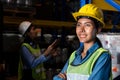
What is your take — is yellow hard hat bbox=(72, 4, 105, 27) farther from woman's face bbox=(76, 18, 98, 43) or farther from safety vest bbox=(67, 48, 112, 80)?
safety vest bbox=(67, 48, 112, 80)

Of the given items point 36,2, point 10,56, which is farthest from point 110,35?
point 36,2

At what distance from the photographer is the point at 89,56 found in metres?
2.32

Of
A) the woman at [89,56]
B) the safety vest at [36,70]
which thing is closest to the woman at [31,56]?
the safety vest at [36,70]

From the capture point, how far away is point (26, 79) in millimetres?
4328

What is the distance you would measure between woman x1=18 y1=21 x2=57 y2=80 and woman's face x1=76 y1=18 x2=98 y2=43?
1.85m

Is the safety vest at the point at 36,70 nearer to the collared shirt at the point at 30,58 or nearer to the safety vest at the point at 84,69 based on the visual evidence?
the collared shirt at the point at 30,58

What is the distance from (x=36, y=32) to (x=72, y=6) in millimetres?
2424

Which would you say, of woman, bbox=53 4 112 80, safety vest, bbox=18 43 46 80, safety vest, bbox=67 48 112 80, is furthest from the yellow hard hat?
safety vest, bbox=18 43 46 80

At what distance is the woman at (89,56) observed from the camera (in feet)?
7.24

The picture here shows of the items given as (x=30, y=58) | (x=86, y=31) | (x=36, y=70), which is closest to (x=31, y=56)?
(x=30, y=58)

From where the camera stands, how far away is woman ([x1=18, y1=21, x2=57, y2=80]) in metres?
4.18

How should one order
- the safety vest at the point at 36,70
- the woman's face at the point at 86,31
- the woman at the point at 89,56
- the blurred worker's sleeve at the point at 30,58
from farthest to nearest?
A: the safety vest at the point at 36,70
the blurred worker's sleeve at the point at 30,58
the woman's face at the point at 86,31
the woman at the point at 89,56

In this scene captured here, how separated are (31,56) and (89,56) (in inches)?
77.0

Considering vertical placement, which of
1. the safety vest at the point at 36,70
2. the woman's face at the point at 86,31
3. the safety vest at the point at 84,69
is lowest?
the safety vest at the point at 36,70
